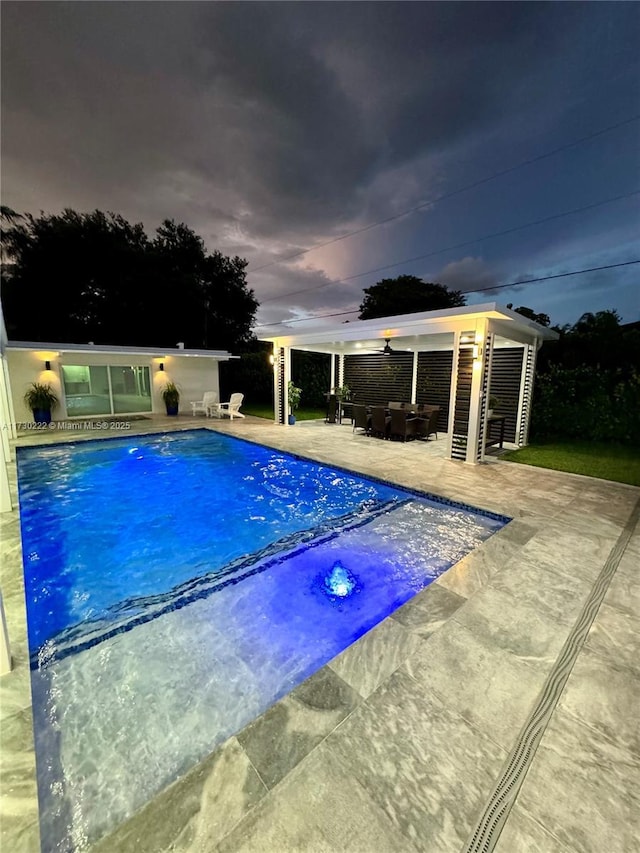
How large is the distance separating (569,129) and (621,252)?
360 inches

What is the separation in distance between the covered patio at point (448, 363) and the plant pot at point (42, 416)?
7.31 m

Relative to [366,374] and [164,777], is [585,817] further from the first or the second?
[366,374]

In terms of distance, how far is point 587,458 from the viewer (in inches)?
290

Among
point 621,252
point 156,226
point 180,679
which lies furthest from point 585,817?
point 156,226

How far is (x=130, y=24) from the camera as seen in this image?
22.9ft

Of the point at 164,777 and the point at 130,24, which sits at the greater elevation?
the point at 130,24

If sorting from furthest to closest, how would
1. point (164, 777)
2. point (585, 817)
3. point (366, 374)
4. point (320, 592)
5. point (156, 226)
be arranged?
1. point (156, 226)
2. point (366, 374)
3. point (320, 592)
4. point (164, 777)
5. point (585, 817)

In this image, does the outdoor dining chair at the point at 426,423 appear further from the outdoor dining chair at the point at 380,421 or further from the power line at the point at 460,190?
the power line at the point at 460,190

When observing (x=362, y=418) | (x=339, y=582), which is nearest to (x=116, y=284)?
(x=362, y=418)

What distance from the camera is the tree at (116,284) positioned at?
17484 mm

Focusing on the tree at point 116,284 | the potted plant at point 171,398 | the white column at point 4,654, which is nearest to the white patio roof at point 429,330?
the potted plant at point 171,398

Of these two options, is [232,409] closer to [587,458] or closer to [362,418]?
[362,418]

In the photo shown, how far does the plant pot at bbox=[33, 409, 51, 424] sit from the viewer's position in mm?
10883

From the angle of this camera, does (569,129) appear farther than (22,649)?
Yes
